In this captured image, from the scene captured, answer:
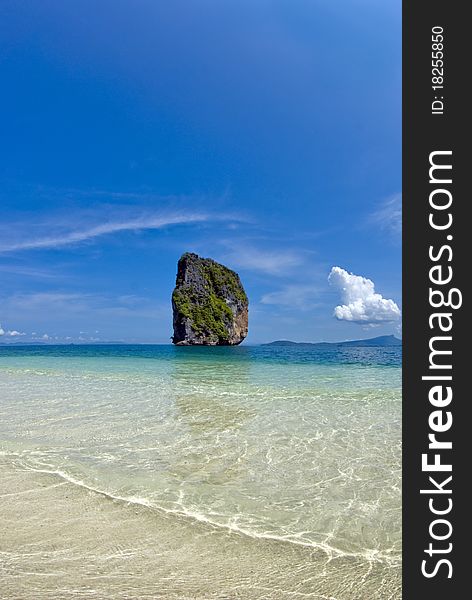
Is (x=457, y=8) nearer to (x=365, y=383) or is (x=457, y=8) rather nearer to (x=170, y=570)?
(x=170, y=570)

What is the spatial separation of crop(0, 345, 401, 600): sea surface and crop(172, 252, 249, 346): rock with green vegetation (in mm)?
92236

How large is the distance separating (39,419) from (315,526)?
8.98m

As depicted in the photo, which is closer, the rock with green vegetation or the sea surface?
the sea surface

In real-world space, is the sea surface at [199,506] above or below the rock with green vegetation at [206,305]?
below

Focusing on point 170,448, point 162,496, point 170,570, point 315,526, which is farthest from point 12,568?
point 170,448

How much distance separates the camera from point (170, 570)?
139 inches

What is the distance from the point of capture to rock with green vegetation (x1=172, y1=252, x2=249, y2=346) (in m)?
104

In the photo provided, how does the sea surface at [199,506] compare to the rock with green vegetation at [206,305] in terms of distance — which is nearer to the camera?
the sea surface at [199,506]

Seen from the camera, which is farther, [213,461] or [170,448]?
[170,448]

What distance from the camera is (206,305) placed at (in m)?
109

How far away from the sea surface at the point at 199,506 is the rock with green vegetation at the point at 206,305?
9224cm

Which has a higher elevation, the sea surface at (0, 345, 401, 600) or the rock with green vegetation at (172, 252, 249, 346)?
the rock with green vegetation at (172, 252, 249, 346)

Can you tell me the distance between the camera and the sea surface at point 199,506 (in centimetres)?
340

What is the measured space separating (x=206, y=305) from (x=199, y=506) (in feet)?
342
